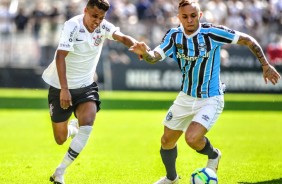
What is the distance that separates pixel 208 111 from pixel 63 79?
194cm

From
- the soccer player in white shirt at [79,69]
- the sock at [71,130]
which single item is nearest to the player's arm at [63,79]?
the soccer player in white shirt at [79,69]

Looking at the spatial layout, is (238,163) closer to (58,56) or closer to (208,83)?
(208,83)

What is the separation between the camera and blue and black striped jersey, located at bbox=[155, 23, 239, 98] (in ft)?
30.6

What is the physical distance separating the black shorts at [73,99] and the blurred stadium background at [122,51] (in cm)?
1666

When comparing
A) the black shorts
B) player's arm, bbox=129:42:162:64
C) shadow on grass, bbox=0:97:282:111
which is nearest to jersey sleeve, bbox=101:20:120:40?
the black shorts

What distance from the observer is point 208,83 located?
30.9 feet

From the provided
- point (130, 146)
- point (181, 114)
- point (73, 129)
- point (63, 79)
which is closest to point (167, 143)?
point (181, 114)

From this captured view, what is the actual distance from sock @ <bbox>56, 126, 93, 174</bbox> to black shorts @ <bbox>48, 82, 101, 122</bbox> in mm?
601

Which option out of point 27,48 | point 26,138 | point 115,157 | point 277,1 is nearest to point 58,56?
point 115,157

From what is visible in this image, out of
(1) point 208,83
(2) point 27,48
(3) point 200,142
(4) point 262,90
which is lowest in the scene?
(4) point 262,90

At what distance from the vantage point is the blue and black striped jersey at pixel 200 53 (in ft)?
30.6

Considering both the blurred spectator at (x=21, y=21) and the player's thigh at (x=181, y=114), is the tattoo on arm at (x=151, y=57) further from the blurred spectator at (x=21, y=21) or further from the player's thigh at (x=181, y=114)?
the blurred spectator at (x=21, y=21)

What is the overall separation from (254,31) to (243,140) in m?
13.2

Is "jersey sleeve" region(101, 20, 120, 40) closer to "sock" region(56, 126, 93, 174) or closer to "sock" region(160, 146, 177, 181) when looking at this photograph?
"sock" region(56, 126, 93, 174)
